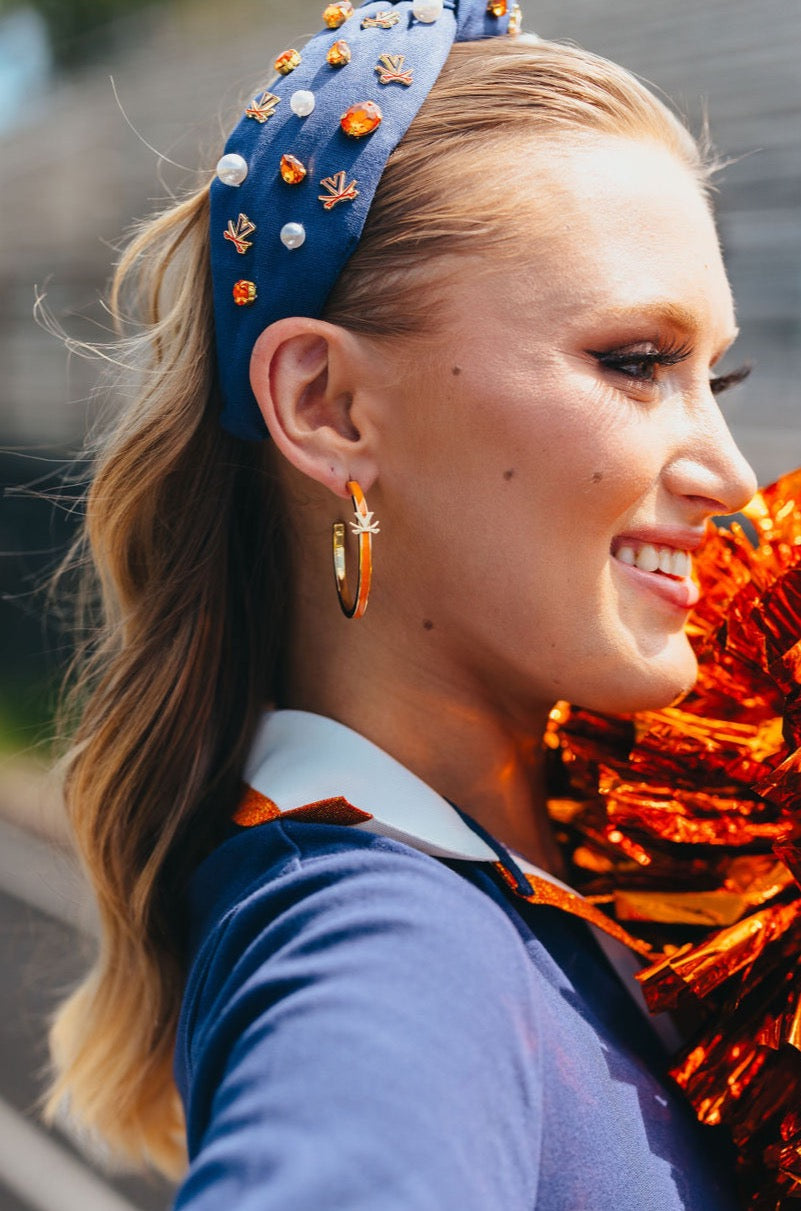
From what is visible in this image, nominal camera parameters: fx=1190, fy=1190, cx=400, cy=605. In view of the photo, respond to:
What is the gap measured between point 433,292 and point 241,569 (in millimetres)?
491

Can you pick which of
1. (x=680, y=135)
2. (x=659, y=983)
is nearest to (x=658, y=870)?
(x=659, y=983)

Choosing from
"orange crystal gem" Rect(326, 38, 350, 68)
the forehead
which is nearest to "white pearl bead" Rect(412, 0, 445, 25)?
"orange crystal gem" Rect(326, 38, 350, 68)

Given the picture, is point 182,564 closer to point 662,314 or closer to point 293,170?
A: point 293,170

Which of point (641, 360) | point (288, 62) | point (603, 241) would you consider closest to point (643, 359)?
point (641, 360)

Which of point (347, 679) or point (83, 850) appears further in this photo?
point (83, 850)

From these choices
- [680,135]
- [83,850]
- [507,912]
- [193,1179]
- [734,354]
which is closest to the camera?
[193,1179]

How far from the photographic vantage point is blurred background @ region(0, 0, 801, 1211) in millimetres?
3654

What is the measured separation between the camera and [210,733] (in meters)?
1.55

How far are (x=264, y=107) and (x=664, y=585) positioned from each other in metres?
0.72

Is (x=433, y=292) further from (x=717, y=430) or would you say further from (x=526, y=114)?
(x=717, y=430)

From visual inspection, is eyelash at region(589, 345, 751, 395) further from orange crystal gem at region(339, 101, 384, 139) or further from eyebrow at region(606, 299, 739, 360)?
orange crystal gem at region(339, 101, 384, 139)

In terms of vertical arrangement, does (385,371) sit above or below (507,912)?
above

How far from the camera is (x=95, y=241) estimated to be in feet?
36.3

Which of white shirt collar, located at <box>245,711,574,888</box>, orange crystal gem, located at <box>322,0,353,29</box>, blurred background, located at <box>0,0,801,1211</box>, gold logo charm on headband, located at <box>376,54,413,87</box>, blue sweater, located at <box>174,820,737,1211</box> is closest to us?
blue sweater, located at <box>174,820,737,1211</box>
